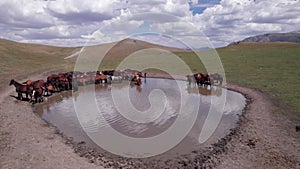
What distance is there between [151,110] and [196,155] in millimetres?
6050

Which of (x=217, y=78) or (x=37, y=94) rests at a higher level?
(x=217, y=78)

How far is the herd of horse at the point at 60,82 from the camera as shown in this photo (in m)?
17.5

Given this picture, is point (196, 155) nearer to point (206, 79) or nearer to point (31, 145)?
point (31, 145)

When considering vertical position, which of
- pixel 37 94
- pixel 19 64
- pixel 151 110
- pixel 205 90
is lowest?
pixel 151 110

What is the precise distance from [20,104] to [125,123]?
7874 millimetres

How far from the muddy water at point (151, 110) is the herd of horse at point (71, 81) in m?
0.78

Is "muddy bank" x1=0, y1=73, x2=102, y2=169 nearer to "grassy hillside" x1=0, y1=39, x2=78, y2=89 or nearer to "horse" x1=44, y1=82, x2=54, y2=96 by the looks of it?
"horse" x1=44, y1=82, x2=54, y2=96

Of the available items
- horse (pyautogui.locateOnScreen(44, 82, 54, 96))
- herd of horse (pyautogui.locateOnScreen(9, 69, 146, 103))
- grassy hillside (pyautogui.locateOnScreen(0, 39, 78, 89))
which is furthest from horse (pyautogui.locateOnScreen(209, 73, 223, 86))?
grassy hillside (pyautogui.locateOnScreen(0, 39, 78, 89))

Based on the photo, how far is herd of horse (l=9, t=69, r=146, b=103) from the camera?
17.5 m

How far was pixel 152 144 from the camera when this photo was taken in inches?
394

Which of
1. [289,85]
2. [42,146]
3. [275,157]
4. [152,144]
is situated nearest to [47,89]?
[42,146]

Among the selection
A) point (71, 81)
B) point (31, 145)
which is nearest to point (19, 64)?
point (71, 81)

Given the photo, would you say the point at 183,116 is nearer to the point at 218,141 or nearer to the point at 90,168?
the point at 218,141

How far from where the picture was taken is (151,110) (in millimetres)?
14781
